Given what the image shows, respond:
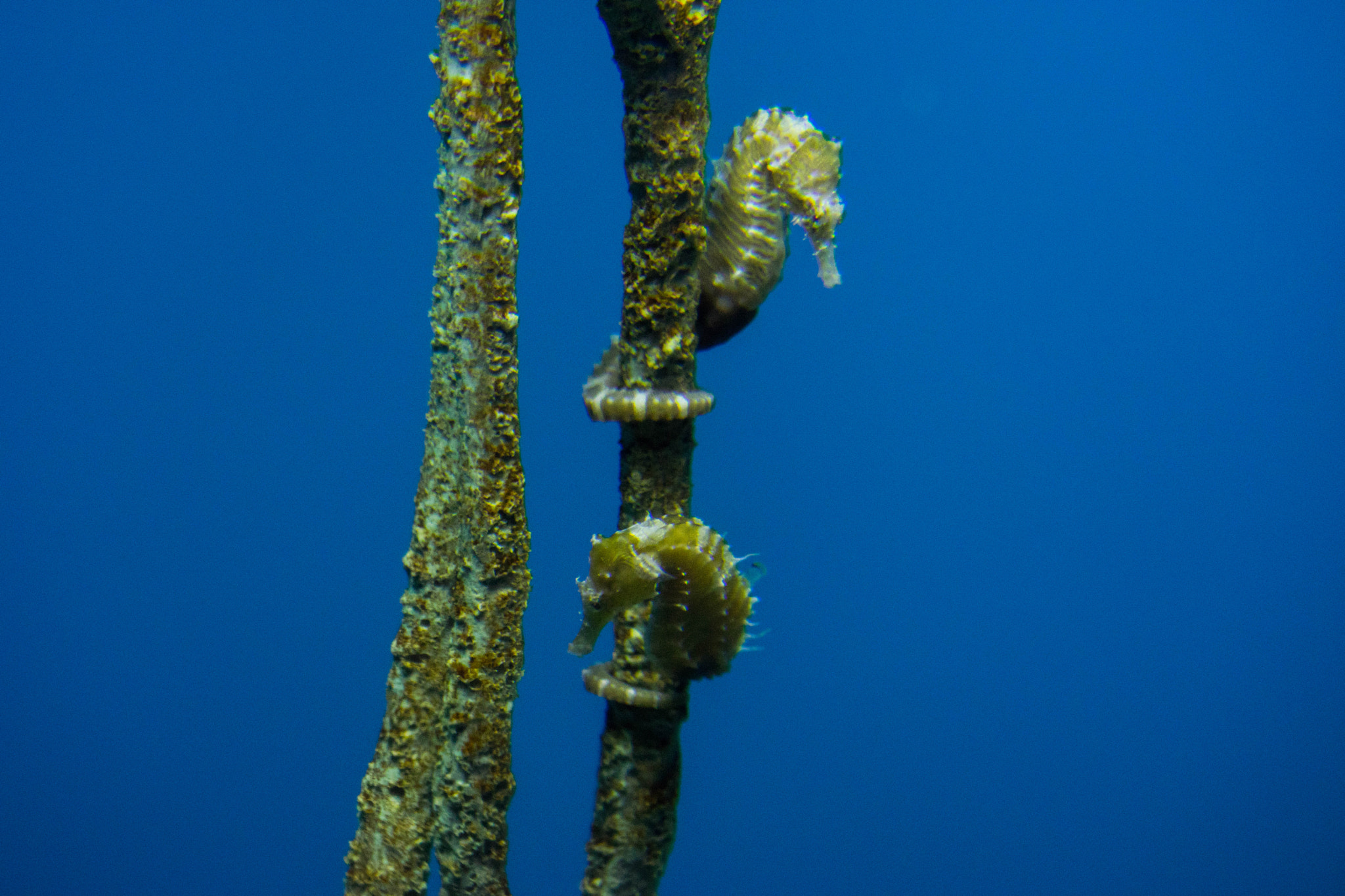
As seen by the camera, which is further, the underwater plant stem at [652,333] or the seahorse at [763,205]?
the seahorse at [763,205]

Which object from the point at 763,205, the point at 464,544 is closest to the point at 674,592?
the point at 464,544

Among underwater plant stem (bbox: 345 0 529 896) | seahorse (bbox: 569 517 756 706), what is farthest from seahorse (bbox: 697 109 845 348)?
seahorse (bbox: 569 517 756 706)

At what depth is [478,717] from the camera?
7.48ft

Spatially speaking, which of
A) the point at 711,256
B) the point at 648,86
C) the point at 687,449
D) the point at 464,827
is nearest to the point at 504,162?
the point at 648,86

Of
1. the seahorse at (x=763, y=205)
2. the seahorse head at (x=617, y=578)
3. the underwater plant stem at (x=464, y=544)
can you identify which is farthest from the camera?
the seahorse at (x=763, y=205)

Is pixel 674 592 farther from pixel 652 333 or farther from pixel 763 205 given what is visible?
pixel 763 205

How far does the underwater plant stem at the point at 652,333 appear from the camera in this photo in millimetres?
2219

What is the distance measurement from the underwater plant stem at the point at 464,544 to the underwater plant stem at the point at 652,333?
231 mm

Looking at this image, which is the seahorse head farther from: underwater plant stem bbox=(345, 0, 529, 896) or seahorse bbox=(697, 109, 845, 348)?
seahorse bbox=(697, 109, 845, 348)

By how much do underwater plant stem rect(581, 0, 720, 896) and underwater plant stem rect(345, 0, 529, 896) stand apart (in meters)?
0.23

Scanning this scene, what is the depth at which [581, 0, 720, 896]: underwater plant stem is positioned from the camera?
2.22 meters

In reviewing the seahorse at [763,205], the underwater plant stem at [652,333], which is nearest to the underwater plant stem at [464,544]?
the underwater plant stem at [652,333]

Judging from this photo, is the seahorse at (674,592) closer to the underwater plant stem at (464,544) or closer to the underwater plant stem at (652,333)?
the underwater plant stem at (652,333)

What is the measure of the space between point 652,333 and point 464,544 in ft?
1.93
